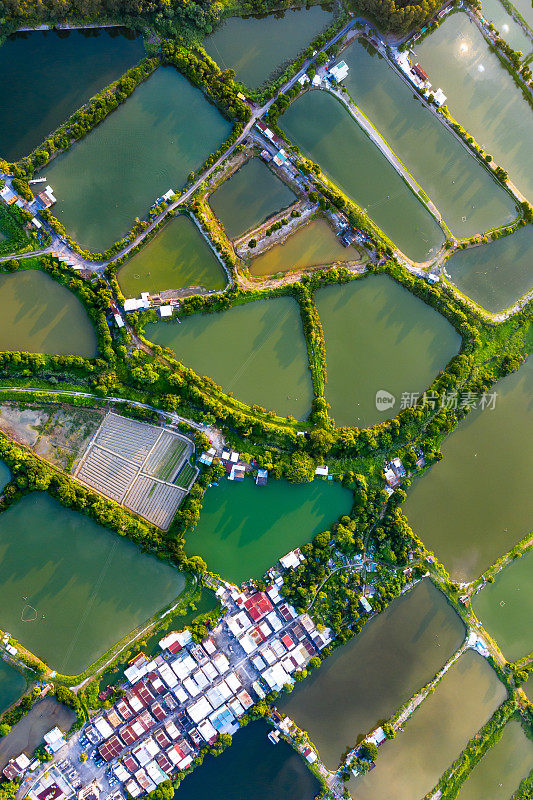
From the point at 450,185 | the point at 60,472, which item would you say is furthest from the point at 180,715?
the point at 450,185

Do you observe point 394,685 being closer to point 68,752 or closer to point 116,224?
point 68,752

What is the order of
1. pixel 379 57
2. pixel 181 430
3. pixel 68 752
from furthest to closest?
pixel 379 57
pixel 181 430
pixel 68 752

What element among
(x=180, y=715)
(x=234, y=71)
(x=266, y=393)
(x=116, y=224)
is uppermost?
(x=234, y=71)

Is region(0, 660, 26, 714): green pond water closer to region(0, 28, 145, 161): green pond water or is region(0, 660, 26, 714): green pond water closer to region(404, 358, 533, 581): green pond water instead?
region(404, 358, 533, 581): green pond water

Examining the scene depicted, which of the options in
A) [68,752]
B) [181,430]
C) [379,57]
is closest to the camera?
[68,752]

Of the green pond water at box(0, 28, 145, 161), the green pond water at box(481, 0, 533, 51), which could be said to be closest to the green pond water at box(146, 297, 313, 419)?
the green pond water at box(0, 28, 145, 161)

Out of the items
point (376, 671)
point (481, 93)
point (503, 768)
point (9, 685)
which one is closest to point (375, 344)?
point (481, 93)
